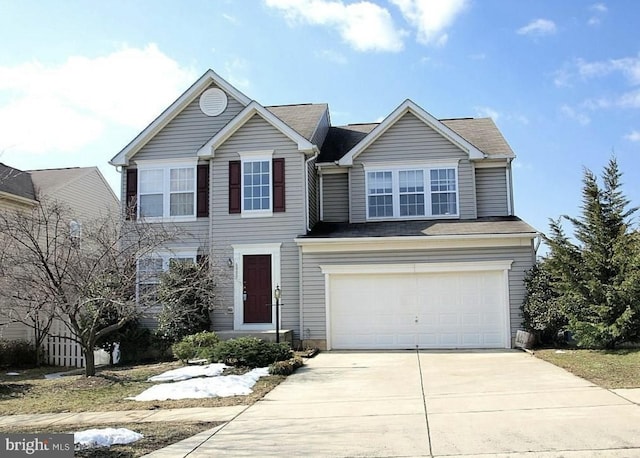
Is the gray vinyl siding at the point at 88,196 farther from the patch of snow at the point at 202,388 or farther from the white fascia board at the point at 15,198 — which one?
the patch of snow at the point at 202,388

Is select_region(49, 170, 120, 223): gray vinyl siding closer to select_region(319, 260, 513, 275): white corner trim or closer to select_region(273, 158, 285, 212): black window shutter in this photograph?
select_region(273, 158, 285, 212): black window shutter

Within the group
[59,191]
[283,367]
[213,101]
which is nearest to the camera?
[283,367]

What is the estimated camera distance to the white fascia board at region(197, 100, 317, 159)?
1811cm

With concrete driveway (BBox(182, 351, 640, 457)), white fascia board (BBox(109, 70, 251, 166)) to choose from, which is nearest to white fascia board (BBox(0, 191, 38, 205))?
white fascia board (BBox(109, 70, 251, 166))

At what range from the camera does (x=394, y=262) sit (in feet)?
56.1

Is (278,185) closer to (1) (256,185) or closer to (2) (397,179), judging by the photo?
(1) (256,185)

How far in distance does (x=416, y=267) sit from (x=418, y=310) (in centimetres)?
124

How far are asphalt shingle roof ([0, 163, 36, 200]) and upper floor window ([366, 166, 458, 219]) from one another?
11964 mm

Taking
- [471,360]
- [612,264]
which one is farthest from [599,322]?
[471,360]

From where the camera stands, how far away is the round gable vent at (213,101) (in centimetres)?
1950

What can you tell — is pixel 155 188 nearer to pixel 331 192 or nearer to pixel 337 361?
pixel 331 192

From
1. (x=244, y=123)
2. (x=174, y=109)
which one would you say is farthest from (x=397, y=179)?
(x=174, y=109)

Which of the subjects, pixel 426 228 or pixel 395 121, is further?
pixel 395 121

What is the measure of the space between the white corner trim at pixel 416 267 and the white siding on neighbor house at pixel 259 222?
50.1 inches
